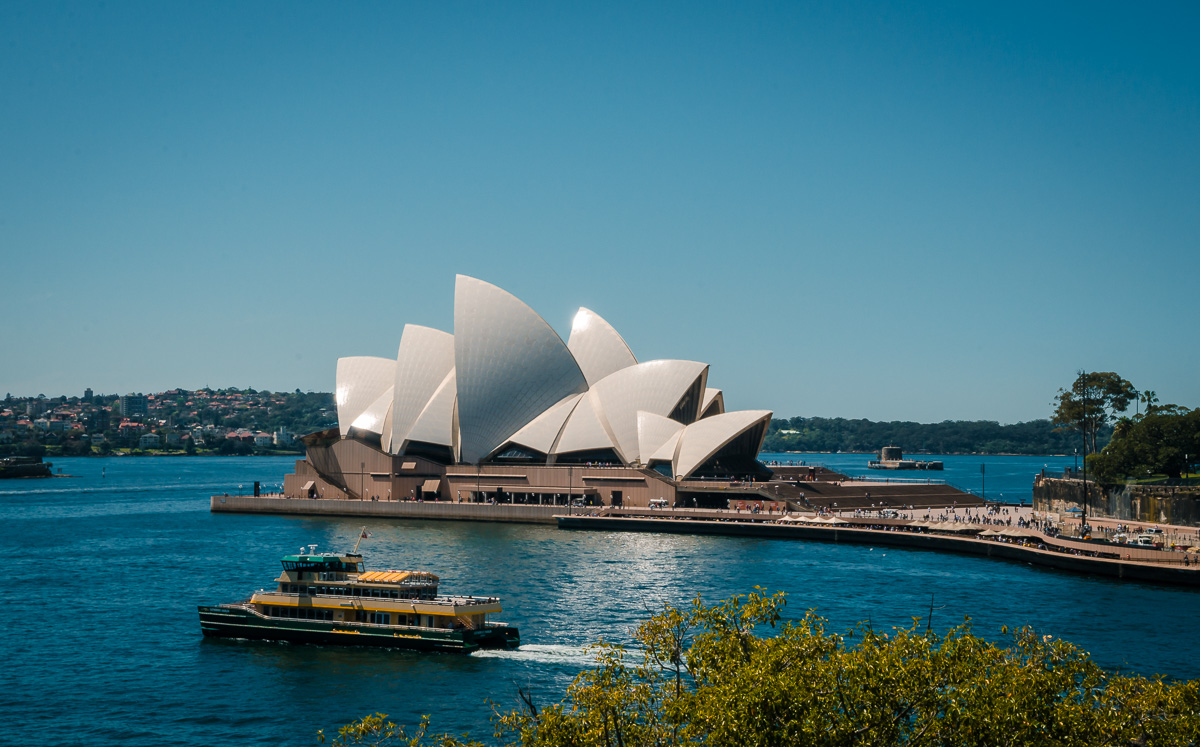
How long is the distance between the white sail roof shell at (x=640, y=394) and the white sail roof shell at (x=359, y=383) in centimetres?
1814

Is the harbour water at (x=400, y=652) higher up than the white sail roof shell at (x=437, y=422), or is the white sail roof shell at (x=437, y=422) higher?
the white sail roof shell at (x=437, y=422)

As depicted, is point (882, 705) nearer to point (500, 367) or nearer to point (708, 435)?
point (708, 435)

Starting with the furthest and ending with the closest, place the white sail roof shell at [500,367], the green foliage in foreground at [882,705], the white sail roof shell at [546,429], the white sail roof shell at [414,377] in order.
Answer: the white sail roof shell at [414,377] → the white sail roof shell at [546,429] → the white sail roof shell at [500,367] → the green foliage in foreground at [882,705]

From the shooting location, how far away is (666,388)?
67.9 metres

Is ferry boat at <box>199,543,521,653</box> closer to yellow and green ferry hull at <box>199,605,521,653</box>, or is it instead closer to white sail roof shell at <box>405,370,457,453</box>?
yellow and green ferry hull at <box>199,605,521,653</box>

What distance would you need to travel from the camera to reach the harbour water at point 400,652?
23000 millimetres

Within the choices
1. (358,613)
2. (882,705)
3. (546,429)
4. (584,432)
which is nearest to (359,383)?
(546,429)

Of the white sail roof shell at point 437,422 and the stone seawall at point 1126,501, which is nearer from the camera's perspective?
the stone seawall at point 1126,501

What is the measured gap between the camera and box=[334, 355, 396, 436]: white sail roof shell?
75.6 meters

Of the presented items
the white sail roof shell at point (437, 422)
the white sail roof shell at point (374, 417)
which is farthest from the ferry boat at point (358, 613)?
the white sail roof shell at point (374, 417)

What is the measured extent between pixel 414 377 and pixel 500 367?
7334 mm

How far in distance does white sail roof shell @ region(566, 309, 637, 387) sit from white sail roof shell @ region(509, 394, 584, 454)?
3.53 m

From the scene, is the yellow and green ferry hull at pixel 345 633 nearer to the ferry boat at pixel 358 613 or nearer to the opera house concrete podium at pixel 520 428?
the ferry boat at pixel 358 613

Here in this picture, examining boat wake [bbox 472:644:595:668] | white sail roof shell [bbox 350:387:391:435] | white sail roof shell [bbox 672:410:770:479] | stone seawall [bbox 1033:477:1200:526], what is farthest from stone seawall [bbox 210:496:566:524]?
boat wake [bbox 472:644:595:668]
